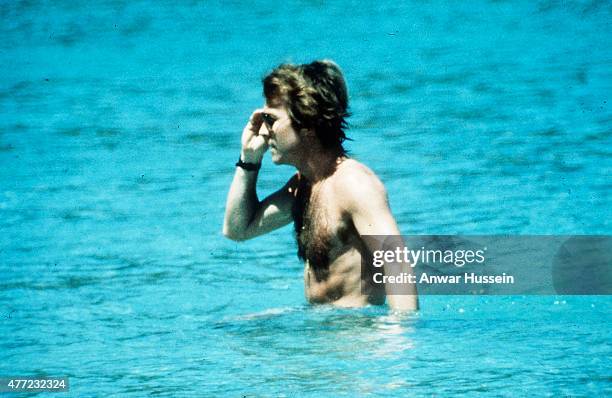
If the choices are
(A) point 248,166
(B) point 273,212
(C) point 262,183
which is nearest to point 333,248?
(B) point 273,212

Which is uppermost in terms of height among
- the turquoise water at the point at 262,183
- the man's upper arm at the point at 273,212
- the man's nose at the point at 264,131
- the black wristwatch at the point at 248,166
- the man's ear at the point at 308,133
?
the man's ear at the point at 308,133

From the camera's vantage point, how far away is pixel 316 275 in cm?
489

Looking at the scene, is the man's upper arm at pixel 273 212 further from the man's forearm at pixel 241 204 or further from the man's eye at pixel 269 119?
the man's eye at pixel 269 119

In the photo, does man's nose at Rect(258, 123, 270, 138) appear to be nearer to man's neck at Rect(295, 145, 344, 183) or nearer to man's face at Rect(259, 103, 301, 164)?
man's face at Rect(259, 103, 301, 164)

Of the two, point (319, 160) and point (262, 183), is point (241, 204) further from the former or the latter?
point (262, 183)

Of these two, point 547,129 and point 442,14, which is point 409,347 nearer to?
point 547,129

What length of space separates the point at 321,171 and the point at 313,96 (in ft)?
1.05

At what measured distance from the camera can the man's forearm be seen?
16.4 ft

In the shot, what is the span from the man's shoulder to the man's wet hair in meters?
0.16

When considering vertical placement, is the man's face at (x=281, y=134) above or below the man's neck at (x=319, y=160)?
above

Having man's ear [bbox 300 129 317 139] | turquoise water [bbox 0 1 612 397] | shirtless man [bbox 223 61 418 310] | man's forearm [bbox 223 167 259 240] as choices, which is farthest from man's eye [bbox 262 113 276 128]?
turquoise water [bbox 0 1 612 397]

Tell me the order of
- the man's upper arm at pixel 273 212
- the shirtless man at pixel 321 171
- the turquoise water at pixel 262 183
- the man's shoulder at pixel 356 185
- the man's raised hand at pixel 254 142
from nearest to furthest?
the turquoise water at pixel 262 183, the man's shoulder at pixel 356 185, the shirtless man at pixel 321 171, the man's raised hand at pixel 254 142, the man's upper arm at pixel 273 212

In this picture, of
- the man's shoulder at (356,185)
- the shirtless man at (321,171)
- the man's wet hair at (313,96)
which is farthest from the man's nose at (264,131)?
the man's shoulder at (356,185)

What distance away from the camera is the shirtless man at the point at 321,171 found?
4668mm
